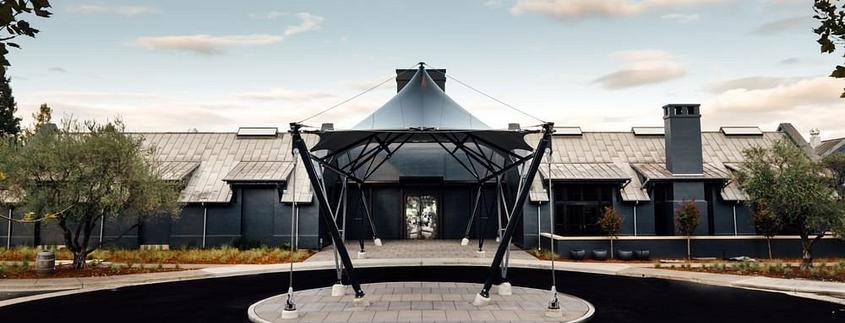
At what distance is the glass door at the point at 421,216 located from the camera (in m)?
35.0

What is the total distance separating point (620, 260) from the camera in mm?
24812

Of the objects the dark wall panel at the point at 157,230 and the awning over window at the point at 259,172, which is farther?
the awning over window at the point at 259,172

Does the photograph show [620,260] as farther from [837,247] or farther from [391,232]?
[391,232]

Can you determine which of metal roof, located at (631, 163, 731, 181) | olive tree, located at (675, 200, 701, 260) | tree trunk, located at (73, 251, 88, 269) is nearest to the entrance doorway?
metal roof, located at (631, 163, 731, 181)

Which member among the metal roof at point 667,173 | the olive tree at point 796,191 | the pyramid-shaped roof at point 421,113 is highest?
the pyramid-shaped roof at point 421,113

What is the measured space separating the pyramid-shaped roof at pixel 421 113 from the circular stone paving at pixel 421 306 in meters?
4.71

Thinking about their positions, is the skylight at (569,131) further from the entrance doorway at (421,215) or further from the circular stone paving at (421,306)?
the circular stone paving at (421,306)

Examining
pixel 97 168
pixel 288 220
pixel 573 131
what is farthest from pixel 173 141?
pixel 573 131

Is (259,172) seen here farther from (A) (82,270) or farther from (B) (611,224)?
(B) (611,224)

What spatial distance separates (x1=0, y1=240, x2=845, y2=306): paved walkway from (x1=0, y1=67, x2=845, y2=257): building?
1.98m

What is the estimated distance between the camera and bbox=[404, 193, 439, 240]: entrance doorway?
35000mm

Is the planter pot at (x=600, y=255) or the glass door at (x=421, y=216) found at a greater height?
the glass door at (x=421, y=216)

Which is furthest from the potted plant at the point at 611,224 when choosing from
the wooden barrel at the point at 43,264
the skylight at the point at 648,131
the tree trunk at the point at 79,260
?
the wooden barrel at the point at 43,264

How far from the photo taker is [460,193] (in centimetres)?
3509
